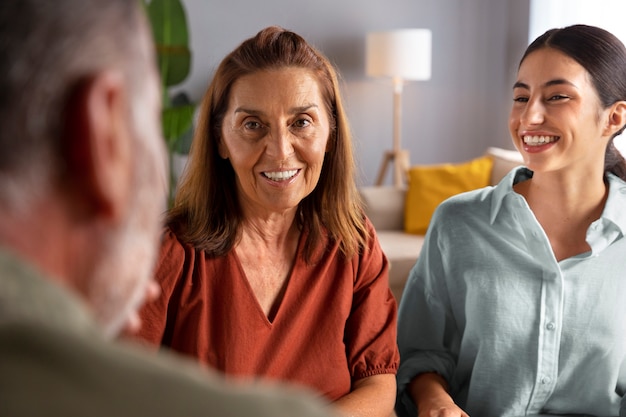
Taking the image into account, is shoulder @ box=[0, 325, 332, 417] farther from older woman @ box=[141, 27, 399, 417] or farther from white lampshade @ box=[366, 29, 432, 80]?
white lampshade @ box=[366, 29, 432, 80]

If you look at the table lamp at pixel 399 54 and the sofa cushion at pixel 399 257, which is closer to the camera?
the sofa cushion at pixel 399 257

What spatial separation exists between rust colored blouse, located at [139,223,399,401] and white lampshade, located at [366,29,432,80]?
14.2 feet

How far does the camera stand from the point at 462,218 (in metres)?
1.72

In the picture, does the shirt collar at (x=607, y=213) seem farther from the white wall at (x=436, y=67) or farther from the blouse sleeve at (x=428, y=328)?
the white wall at (x=436, y=67)

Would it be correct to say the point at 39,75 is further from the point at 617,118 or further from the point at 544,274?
the point at 617,118

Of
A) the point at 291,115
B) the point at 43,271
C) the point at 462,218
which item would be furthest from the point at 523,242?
the point at 43,271

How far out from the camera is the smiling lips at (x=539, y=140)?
1.61 meters

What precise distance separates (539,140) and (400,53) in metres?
4.28

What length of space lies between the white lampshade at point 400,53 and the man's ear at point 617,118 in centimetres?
419

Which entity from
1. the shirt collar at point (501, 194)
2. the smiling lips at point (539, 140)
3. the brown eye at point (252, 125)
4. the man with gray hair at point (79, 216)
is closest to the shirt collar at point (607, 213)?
the shirt collar at point (501, 194)

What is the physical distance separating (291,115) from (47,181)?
104 centimetres

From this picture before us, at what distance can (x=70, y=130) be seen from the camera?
51cm

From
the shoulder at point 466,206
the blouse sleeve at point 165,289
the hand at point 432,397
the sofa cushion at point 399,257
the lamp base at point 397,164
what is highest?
the shoulder at point 466,206

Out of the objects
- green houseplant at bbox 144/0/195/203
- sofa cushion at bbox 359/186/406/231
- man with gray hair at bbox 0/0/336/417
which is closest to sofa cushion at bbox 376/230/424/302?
sofa cushion at bbox 359/186/406/231
